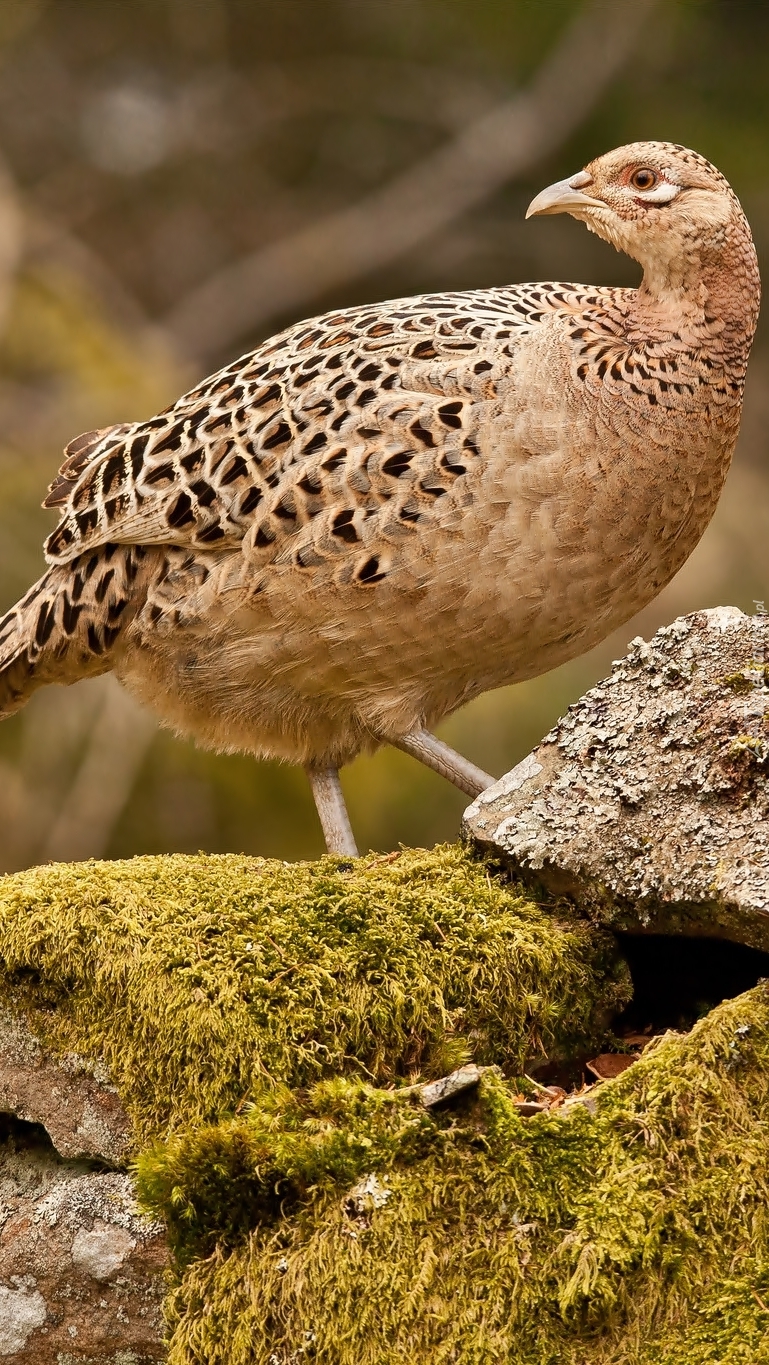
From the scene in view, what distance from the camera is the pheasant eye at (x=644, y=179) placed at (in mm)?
5281

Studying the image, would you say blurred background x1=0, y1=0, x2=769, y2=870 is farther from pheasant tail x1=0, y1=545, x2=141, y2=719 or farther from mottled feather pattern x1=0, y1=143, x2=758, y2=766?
mottled feather pattern x1=0, y1=143, x2=758, y2=766

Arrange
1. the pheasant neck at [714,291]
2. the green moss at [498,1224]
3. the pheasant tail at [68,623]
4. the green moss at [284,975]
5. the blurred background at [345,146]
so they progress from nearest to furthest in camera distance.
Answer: the green moss at [498,1224]
the green moss at [284,975]
the pheasant neck at [714,291]
the pheasant tail at [68,623]
the blurred background at [345,146]

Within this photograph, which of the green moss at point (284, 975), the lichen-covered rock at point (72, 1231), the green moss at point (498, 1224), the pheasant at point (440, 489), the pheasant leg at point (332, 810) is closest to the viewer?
the green moss at point (498, 1224)

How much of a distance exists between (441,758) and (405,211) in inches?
420

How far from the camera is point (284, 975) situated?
3.74m

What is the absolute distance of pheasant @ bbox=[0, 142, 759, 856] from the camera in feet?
16.7

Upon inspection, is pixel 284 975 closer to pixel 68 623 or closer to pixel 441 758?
pixel 441 758

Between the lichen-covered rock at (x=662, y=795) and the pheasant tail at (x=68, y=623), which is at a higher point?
the pheasant tail at (x=68, y=623)

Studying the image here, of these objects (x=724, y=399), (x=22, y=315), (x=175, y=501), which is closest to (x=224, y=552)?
(x=175, y=501)

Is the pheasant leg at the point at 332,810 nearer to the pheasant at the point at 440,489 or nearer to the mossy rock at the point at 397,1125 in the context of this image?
the pheasant at the point at 440,489

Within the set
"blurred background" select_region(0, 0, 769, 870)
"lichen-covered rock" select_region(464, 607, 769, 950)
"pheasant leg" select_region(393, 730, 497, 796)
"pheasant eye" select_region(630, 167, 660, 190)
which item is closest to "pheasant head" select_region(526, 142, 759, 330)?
"pheasant eye" select_region(630, 167, 660, 190)

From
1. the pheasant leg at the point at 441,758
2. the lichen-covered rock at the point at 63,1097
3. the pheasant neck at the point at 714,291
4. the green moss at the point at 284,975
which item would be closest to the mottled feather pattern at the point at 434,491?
the pheasant neck at the point at 714,291

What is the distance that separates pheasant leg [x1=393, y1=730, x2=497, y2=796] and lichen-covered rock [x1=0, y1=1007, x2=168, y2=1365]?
2.11m

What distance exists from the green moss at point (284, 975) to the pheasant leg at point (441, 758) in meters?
1.31
